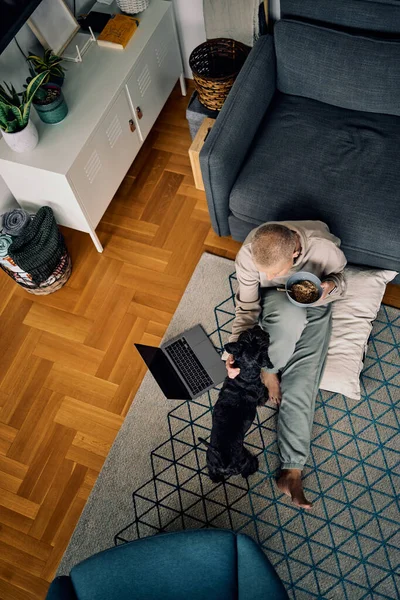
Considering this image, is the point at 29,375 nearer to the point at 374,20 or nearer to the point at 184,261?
the point at 184,261

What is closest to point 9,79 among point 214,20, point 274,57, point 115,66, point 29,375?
point 115,66

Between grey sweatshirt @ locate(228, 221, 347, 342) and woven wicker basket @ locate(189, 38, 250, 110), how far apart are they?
2.76ft

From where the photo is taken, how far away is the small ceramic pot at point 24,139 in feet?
6.85

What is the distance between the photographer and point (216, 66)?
256cm

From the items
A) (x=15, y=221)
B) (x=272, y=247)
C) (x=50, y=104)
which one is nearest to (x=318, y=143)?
(x=272, y=247)

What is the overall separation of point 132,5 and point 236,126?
0.93 m

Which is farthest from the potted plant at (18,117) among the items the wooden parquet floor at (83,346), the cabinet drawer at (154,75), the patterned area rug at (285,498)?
the patterned area rug at (285,498)

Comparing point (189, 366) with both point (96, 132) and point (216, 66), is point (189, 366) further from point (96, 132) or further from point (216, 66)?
point (216, 66)

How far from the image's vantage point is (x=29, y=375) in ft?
7.64

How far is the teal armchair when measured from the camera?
4.85 ft

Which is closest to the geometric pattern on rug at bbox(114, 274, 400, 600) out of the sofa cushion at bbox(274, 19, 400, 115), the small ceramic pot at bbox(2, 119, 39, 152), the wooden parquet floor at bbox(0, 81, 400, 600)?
the wooden parquet floor at bbox(0, 81, 400, 600)

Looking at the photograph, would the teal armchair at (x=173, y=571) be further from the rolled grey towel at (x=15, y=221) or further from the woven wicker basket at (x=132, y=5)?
the woven wicker basket at (x=132, y=5)

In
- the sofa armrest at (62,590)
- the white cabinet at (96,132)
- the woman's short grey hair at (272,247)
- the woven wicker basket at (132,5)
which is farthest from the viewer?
the woven wicker basket at (132,5)

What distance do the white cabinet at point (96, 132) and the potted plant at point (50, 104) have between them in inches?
1.5
